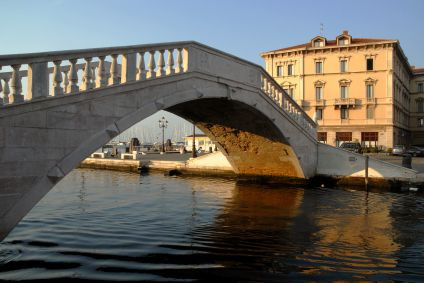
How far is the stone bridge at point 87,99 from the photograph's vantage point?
5.54 meters

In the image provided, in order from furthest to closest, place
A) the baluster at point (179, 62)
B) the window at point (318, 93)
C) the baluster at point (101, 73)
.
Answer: the window at point (318, 93) → the baluster at point (179, 62) → the baluster at point (101, 73)

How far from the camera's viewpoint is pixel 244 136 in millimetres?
14672

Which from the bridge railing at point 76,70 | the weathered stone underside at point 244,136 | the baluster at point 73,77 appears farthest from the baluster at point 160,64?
the weathered stone underside at point 244,136

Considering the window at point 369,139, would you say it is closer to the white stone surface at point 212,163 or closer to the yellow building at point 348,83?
the yellow building at point 348,83

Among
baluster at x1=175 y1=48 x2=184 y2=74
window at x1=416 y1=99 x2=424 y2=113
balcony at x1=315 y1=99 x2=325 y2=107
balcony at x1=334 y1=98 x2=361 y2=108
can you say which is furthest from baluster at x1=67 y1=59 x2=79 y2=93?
window at x1=416 y1=99 x2=424 y2=113

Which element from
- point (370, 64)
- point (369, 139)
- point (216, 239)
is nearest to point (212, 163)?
point (216, 239)

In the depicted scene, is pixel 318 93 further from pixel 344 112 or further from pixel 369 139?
pixel 369 139

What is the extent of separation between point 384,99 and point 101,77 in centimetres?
3696

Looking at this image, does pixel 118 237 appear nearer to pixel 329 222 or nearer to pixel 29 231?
pixel 29 231

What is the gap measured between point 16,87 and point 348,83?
38666 mm

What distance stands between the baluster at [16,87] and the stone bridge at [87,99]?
0.01 m

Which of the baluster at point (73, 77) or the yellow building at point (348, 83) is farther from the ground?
the yellow building at point (348, 83)

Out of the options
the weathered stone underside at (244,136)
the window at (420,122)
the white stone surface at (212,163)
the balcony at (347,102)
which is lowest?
the white stone surface at (212,163)

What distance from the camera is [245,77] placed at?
38.3 ft
